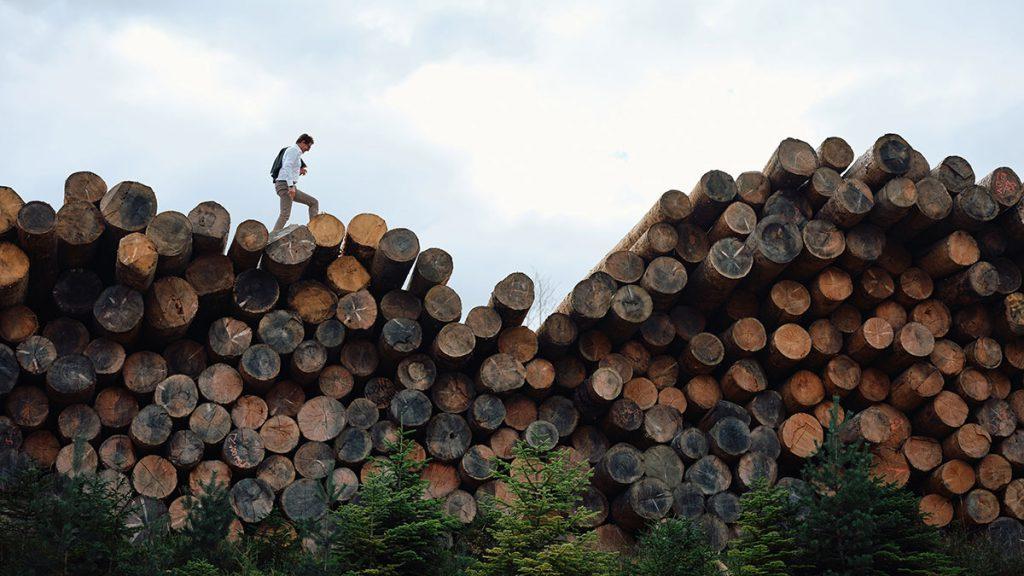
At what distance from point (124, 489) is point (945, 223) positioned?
718 centimetres

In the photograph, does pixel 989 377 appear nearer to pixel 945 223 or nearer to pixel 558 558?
pixel 945 223

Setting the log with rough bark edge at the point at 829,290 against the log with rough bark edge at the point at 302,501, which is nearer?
the log with rough bark edge at the point at 302,501

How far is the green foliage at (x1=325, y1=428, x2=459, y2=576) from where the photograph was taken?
617 centimetres

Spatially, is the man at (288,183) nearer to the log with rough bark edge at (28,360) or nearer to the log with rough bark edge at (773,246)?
the log with rough bark edge at (28,360)

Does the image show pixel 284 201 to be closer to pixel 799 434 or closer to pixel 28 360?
pixel 28 360

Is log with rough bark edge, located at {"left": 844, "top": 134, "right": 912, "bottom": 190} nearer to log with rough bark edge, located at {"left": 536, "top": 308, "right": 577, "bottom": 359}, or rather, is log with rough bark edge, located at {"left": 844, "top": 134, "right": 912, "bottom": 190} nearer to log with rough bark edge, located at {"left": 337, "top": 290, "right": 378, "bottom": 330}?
log with rough bark edge, located at {"left": 536, "top": 308, "right": 577, "bottom": 359}

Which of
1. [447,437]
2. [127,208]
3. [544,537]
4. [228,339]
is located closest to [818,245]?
[447,437]

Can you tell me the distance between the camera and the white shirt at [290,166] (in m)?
9.00

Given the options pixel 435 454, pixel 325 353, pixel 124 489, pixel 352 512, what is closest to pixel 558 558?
pixel 352 512

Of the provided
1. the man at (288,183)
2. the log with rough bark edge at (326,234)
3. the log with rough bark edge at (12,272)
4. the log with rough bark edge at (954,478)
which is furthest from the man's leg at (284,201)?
the log with rough bark edge at (954,478)

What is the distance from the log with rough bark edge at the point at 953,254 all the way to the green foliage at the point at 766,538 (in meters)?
3.34

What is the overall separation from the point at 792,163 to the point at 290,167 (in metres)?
4.55

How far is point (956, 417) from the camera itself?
8.41 meters

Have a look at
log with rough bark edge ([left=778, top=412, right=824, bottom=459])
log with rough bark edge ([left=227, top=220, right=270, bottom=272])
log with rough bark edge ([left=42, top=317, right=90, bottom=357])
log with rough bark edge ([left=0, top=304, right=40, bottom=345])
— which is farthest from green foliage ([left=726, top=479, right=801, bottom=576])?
log with rough bark edge ([left=0, top=304, right=40, bottom=345])
